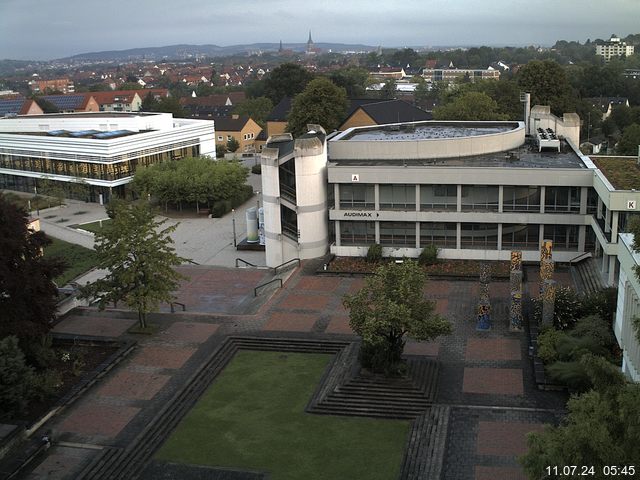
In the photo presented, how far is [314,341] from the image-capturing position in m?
30.0

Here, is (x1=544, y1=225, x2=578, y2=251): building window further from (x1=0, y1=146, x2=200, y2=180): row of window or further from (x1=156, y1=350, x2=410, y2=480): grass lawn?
(x1=0, y1=146, x2=200, y2=180): row of window

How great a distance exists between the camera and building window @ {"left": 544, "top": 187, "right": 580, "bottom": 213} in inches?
1515

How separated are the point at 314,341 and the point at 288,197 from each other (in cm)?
1305

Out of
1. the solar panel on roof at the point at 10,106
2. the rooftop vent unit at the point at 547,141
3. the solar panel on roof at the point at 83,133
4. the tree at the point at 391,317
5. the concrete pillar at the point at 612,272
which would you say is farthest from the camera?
the solar panel on roof at the point at 10,106

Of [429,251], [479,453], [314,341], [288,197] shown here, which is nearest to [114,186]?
[288,197]

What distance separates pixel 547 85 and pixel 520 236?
136 ft

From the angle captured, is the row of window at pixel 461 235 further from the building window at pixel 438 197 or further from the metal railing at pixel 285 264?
the metal railing at pixel 285 264

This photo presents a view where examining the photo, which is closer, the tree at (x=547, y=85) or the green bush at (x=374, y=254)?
the green bush at (x=374, y=254)

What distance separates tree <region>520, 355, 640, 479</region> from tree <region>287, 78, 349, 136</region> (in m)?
62.5

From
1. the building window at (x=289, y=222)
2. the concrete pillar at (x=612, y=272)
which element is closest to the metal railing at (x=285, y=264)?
the building window at (x=289, y=222)

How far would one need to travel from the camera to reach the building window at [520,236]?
39562 mm

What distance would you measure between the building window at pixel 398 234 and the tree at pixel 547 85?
135 ft

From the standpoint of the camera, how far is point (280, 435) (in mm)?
23328

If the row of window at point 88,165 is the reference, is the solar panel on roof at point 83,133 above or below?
above
